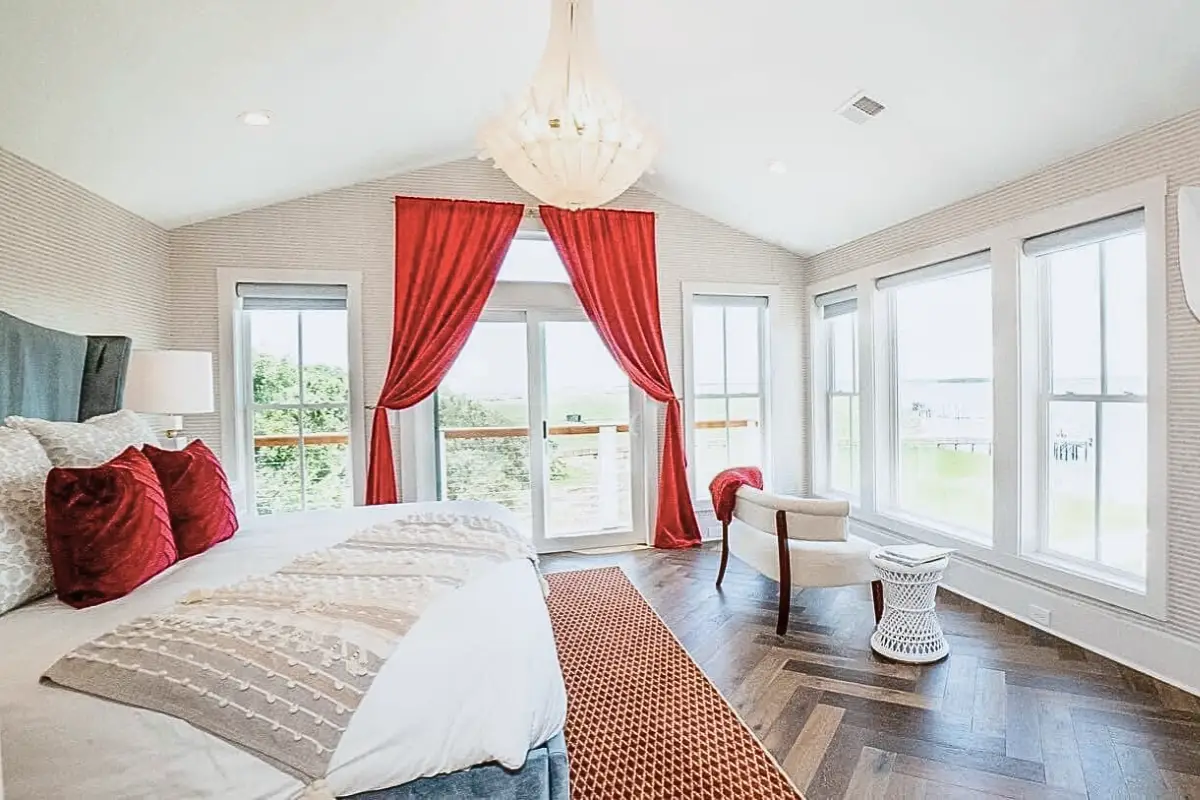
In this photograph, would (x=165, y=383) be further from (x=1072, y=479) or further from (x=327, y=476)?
(x=1072, y=479)

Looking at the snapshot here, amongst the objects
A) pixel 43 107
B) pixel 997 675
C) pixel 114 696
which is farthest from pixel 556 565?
pixel 43 107

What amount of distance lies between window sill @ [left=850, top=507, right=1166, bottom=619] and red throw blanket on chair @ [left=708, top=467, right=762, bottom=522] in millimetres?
1148

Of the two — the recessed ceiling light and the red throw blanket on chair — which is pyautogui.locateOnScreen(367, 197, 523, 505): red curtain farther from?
the red throw blanket on chair

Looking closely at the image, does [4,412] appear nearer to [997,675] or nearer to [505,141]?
[505,141]

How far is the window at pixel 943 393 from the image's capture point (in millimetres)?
3607

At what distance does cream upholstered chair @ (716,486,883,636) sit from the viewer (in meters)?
3.02

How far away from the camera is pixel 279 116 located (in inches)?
119

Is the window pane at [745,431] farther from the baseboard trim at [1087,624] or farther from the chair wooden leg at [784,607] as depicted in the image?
the chair wooden leg at [784,607]

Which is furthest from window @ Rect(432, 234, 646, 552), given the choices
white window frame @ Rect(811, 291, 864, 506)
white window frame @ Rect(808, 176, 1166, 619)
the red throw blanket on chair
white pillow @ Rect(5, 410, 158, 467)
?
A: white pillow @ Rect(5, 410, 158, 467)

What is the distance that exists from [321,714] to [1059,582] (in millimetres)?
3350

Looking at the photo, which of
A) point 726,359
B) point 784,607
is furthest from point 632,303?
point 784,607

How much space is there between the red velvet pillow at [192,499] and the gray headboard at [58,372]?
52cm

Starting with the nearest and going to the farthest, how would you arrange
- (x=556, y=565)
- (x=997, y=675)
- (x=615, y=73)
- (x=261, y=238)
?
(x=997, y=675)
(x=615, y=73)
(x=261, y=238)
(x=556, y=565)

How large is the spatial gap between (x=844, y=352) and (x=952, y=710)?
3073mm
